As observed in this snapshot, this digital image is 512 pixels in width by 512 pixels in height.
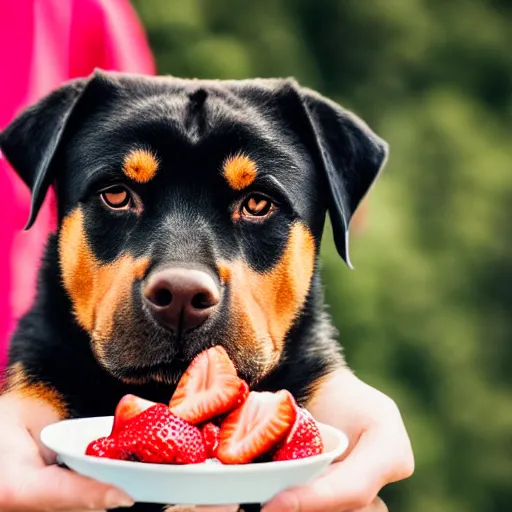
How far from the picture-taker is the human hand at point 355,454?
1.17 meters

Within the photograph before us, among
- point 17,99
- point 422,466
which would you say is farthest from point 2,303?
point 422,466

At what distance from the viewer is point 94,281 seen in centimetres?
139

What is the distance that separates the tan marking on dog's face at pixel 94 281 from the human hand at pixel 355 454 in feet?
1.17

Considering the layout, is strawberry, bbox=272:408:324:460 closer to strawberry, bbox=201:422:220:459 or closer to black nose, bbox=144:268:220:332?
strawberry, bbox=201:422:220:459

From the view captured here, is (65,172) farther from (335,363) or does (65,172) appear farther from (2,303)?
(335,363)

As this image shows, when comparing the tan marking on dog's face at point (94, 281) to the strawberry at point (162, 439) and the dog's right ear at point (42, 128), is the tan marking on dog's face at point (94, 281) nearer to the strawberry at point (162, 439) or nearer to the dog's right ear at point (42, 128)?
the dog's right ear at point (42, 128)

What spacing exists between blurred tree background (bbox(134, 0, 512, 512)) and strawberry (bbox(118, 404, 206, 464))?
2.40 meters

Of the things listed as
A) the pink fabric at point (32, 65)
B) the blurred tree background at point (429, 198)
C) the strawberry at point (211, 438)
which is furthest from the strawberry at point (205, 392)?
the blurred tree background at point (429, 198)

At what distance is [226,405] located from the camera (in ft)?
3.94

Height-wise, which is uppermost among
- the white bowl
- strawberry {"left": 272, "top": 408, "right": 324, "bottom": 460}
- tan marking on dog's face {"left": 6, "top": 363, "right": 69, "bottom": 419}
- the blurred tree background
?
the white bowl

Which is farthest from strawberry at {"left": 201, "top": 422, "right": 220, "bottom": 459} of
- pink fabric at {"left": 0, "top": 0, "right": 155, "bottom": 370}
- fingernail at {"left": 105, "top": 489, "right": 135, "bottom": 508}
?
pink fabric at {"left": 0, "top": 0, "right": 155, "bottom": 370}

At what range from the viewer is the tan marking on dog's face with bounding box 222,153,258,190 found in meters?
1.36

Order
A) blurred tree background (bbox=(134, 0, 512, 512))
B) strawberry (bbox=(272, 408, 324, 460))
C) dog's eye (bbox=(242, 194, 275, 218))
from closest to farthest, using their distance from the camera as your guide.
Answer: strawberry (bbox=(272, 408, 324, 460)), dog's eye (bbox=(242, 194, 275, 218)), blurred tree background (bbox=(134, 0, 512, 512))

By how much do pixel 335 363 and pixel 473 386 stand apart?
101 inches
